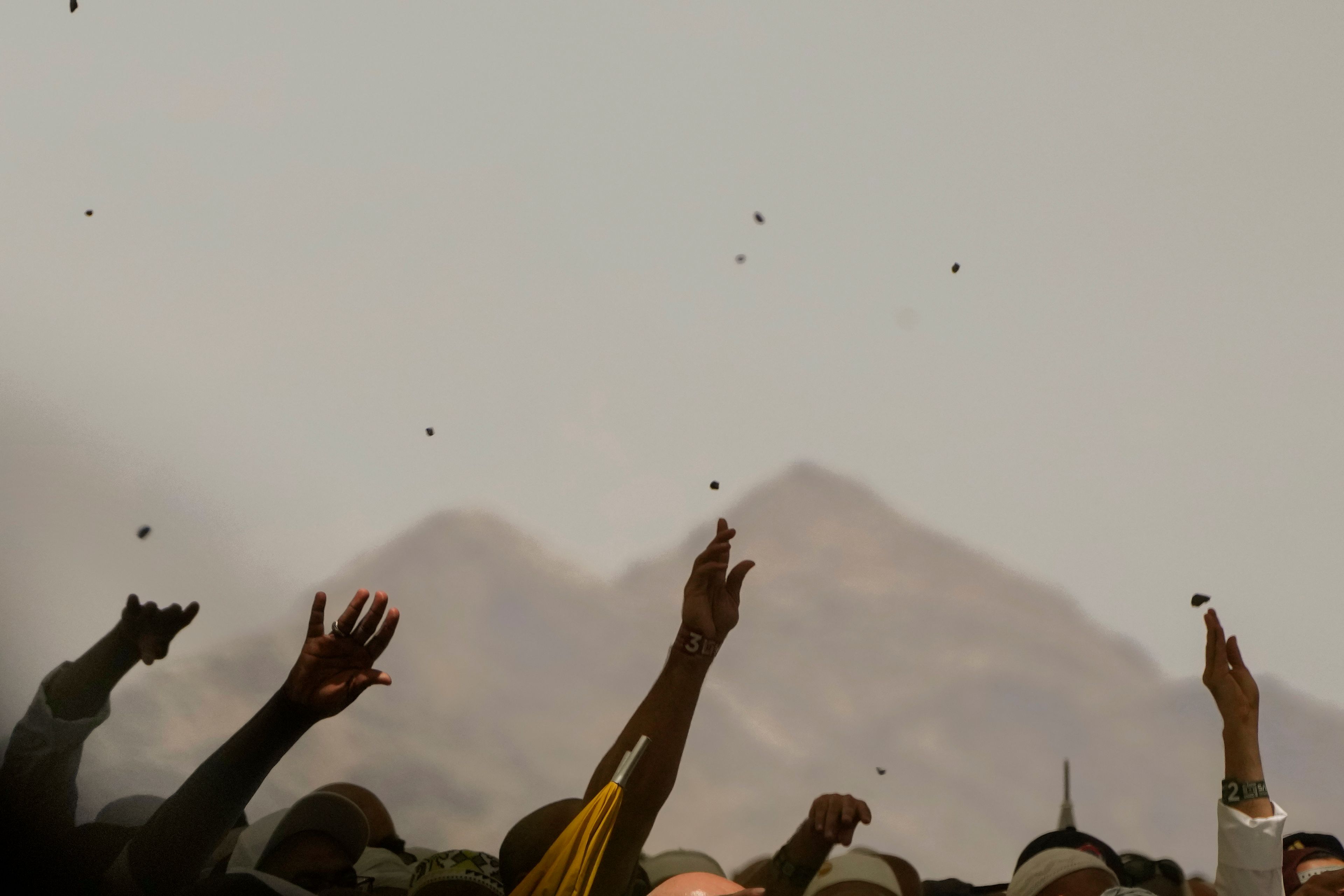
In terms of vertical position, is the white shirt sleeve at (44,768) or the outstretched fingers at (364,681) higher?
the outstretched fingers at (364,681)

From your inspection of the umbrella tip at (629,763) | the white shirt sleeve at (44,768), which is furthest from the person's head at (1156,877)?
the white shirt sleeve at (44,768)

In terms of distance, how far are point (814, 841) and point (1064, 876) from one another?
0.58 m

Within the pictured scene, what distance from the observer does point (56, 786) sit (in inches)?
79.1

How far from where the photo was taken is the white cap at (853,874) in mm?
2230

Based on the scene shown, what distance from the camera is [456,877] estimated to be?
2.10m

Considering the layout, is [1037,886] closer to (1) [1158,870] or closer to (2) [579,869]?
(1) [1158,870]

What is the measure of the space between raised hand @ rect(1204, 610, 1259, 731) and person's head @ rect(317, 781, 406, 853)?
209cm

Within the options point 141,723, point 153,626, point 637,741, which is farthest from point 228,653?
point 637,741

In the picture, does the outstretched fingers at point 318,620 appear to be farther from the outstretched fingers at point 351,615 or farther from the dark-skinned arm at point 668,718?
the dark-skinned arm at point 668,718

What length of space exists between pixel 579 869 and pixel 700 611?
23.7 inches

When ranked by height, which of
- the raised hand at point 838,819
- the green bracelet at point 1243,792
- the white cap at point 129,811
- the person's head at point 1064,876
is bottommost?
the white cap at point 129,811

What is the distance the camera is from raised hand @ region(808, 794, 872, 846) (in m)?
2.09

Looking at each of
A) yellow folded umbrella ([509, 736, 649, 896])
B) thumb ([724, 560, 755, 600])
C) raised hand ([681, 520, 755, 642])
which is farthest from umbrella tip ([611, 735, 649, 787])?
thumb ([724, 560, 755, 600])

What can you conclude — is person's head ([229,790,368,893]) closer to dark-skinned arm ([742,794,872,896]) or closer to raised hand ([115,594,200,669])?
raised hand ([115,594,200,669])
